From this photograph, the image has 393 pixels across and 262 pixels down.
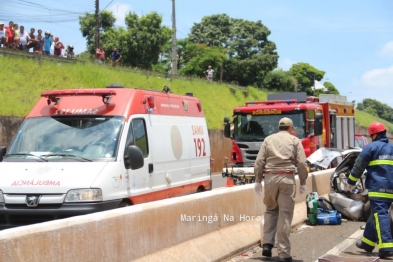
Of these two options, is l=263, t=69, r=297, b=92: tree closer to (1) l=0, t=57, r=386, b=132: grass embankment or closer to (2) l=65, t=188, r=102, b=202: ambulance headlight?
(1) l=0, t=57, r=386, b=132: grass embankment

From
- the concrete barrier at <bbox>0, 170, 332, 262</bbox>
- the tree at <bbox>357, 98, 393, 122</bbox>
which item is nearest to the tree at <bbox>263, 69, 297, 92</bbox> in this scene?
the concrete barrier at <bbox>0, 170, 332, 262</bbox>

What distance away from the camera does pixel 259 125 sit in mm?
17375

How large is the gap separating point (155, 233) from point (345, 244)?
3.88 m

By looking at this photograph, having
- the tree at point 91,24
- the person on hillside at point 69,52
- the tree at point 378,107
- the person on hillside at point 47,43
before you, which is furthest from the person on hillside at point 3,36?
the tree at point 378,107

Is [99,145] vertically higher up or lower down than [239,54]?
lower down

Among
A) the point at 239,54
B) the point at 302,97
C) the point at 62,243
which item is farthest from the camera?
the point at 239,54

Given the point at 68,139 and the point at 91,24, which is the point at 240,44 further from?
the point at 68,139

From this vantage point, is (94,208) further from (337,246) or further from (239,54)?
(239,54)

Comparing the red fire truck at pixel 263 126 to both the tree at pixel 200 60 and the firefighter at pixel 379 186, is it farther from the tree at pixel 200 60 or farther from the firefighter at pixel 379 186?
the tree at pixel 200 60

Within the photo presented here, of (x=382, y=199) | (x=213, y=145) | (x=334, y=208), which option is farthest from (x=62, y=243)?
(x=213, y=145)

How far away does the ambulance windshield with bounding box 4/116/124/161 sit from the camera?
28.8 ft

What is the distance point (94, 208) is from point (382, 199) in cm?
392

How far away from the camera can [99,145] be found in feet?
29.1

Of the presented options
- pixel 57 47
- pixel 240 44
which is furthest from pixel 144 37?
pixel 57 47
